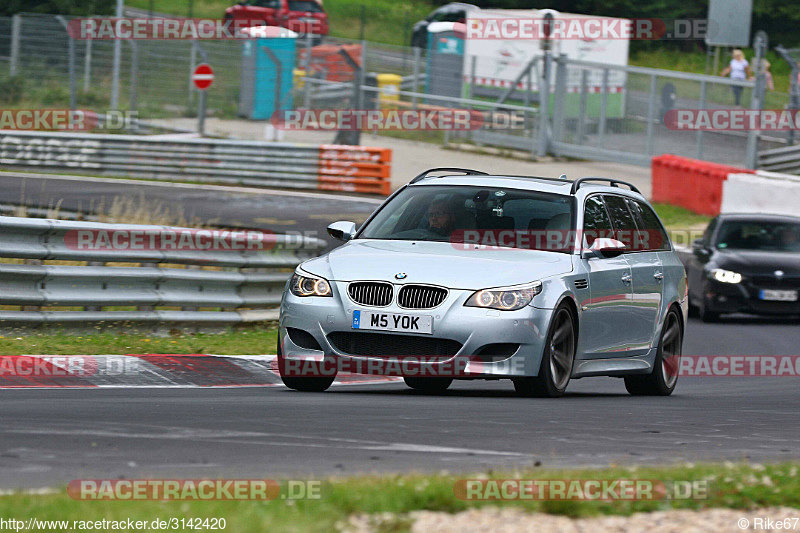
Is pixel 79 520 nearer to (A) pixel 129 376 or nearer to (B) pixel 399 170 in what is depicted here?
(A) pixel 129 376

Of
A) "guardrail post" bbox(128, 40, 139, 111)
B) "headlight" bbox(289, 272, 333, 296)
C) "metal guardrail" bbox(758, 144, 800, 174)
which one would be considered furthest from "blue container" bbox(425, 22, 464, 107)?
"headlight" bbox(289, 272, 333, 296)

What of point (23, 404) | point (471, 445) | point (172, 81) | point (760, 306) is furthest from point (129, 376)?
point (172, 81)

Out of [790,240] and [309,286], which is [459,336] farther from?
[790,240]

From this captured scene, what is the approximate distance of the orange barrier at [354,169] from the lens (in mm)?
29266

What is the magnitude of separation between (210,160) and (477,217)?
1983 centimetres

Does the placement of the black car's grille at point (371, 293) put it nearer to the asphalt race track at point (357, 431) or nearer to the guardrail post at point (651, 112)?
the asphalt race track at point (357, 431)

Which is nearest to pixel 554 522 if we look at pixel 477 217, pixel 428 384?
pixel 477 217

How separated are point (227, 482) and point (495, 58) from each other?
108ft

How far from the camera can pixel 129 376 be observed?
10.5m

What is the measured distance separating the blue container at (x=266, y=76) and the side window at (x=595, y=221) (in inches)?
969

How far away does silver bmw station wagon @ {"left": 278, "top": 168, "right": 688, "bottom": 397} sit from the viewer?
9.29 meters

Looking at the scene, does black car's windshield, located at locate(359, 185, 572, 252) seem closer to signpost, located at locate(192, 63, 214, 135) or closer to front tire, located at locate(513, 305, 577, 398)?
front tire, located at locate(513, 305, 577, 398)

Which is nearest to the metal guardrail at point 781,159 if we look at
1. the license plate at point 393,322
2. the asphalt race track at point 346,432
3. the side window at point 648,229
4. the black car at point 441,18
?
the side window at point 648,229

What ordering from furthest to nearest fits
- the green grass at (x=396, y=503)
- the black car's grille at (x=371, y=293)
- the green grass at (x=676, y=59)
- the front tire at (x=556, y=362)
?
the green grass at (x=676, y=59) → the front tire at (x=556, y=362) → the black car's grille at (x=371, y=293) → the green grass at (x=396, y=503)
